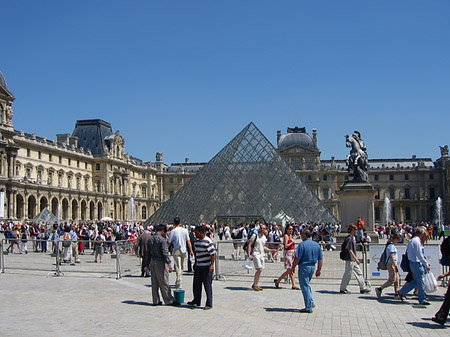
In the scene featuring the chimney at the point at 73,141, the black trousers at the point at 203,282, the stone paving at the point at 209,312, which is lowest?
the stone paving at the point at 209,312

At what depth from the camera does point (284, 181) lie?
29.3 meters

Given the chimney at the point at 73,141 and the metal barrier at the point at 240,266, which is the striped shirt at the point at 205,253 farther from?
the chimney at the point at 73,141

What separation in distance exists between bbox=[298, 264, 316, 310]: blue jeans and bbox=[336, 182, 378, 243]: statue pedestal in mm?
11492

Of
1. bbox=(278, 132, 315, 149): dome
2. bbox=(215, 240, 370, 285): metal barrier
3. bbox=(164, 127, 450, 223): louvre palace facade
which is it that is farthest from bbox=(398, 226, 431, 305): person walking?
bbox=(278, 132, 315, 149): dome

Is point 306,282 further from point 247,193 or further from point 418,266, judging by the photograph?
point 247,193

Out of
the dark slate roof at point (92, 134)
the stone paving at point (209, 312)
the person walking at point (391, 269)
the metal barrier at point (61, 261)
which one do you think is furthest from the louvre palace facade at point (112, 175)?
the person walking at point (391, 269)

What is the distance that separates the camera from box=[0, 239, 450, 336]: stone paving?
Answer: 659cm

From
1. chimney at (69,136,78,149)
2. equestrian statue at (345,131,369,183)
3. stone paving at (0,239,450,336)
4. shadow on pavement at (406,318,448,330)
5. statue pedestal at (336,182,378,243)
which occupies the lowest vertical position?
shadow on pavement at (406,318,448,330)

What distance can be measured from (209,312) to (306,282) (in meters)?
1.50

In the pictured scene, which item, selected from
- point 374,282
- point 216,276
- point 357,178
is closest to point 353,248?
point 374,282

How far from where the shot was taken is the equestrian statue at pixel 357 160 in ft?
64.1

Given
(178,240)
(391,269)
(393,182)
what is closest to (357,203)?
(391,269)

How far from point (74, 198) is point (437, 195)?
49398 mm

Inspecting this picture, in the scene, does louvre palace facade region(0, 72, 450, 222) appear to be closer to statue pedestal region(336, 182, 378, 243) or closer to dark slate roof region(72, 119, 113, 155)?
dark slate roof region(72, 119, 113, 155)
